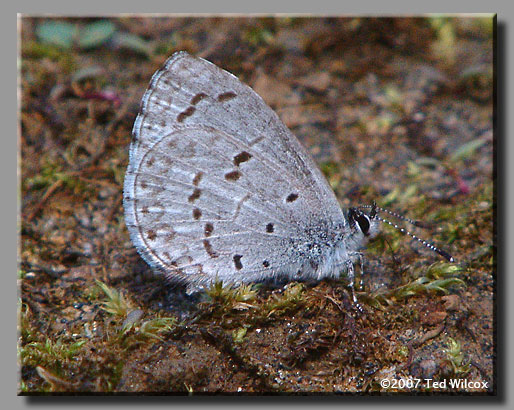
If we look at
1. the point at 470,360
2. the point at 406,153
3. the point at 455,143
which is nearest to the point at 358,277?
the point at 470,360

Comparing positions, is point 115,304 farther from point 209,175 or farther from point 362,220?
point 362,220

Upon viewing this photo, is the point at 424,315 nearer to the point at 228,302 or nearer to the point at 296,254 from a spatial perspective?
the point at 296,254

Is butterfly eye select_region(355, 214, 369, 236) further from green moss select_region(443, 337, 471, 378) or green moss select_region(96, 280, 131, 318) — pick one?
→ green moss select_region(96, 280, 131, 318)

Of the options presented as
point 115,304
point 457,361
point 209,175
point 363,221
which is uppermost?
point 209,175

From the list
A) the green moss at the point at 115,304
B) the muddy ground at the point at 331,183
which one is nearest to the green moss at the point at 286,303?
the muddy ground at the point at 331,183

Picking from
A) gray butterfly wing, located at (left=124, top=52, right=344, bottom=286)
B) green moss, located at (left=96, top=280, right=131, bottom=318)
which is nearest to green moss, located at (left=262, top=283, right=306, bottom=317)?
gray butterfly wing, located at (left=124, top=52, right=344, bottom=286)

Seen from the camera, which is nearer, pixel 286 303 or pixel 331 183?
pixel 286 303

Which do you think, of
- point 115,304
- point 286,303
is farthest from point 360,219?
point 115,304

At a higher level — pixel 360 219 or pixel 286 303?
pixel 360 219
